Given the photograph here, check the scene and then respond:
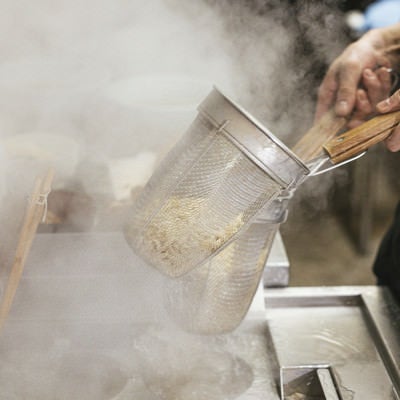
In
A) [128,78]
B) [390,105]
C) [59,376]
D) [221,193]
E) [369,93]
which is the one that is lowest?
[59,376]

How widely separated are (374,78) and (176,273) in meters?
0.85

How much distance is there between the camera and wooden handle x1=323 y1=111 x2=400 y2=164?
3.39 ft

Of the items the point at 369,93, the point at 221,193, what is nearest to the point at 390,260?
the point at 369,93

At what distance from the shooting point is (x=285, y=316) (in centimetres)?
140

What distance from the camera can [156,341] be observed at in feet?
4.24

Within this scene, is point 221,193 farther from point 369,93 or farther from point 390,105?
point 369,93

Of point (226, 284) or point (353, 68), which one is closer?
point (226, 284)

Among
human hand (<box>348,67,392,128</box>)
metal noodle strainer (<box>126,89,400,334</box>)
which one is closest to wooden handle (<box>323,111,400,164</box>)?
metal noodle strainer (<box>126,89,400,334</box>)

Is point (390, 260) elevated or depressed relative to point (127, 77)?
depressed

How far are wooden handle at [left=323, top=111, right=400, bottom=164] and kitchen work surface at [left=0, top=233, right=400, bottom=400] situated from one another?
474 mm

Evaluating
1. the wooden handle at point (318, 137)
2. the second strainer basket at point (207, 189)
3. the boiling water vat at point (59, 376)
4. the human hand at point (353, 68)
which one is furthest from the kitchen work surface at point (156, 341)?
the human hand at point (353, 68)

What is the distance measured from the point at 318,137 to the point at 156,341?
608mm

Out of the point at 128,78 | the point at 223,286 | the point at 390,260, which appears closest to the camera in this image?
the point at 223,286

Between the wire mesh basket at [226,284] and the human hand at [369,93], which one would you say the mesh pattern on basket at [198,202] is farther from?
the human hand at [369,93]
